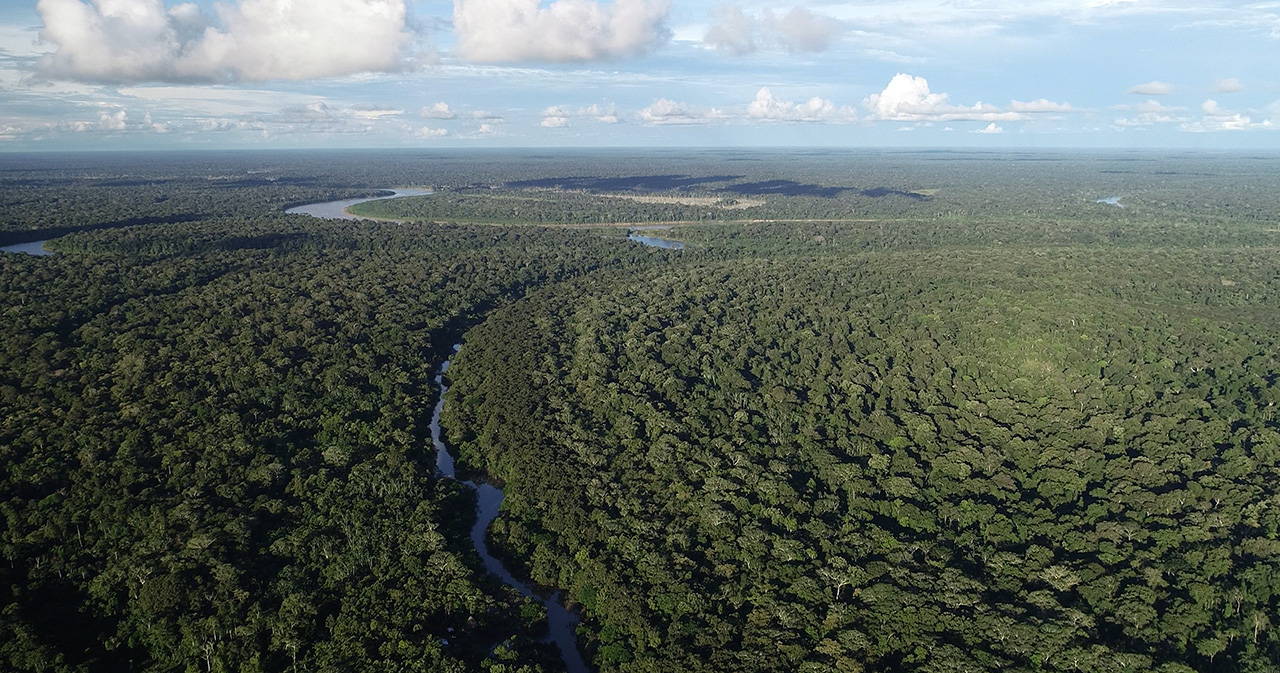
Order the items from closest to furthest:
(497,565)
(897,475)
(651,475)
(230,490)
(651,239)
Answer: (497,565), (230,490), (651,475), (897,475), (651,239)

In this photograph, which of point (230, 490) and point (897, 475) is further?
point (897, 475)

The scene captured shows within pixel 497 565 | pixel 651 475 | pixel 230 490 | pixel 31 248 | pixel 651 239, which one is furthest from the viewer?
pixel 651 239

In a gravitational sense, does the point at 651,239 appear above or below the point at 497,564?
above

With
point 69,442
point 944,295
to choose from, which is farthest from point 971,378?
point 69,442

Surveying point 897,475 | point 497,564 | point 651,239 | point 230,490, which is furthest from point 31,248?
point 897,475

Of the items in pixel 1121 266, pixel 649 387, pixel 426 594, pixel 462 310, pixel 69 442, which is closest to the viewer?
pixel 426 594

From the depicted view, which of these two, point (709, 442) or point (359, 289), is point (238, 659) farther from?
point (359, 289)

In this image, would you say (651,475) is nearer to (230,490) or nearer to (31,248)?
(230,490)
